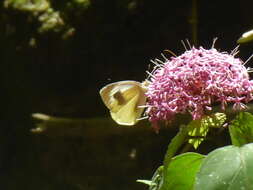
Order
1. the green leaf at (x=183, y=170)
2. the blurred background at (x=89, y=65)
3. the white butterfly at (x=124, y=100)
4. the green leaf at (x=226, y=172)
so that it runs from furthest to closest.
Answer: the blurred background at (x=89, y=65) → the white butterfly at (x=124, y=100) → the green leaf at (x=183, y=170) → the green leaf at (x=226, y=172)

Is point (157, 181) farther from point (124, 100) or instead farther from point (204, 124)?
point (124, 100)

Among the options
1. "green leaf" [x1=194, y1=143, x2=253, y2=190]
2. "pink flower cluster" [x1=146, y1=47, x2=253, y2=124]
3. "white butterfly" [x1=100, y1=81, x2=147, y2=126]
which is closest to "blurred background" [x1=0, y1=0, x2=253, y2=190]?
"white butterfly" [x1=100, y1=81, x2=147, y2=126]

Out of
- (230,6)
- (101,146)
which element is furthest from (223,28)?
(101,146)

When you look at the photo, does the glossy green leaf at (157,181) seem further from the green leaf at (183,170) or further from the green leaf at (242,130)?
the green leaf at (242,130)

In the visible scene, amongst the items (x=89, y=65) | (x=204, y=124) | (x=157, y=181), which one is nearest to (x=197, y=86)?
(x=204, y=124)

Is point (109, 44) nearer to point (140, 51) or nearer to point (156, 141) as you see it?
point (140, 51)

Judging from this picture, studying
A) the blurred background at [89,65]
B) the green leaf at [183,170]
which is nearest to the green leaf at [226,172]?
the green leaf at [183,170]
